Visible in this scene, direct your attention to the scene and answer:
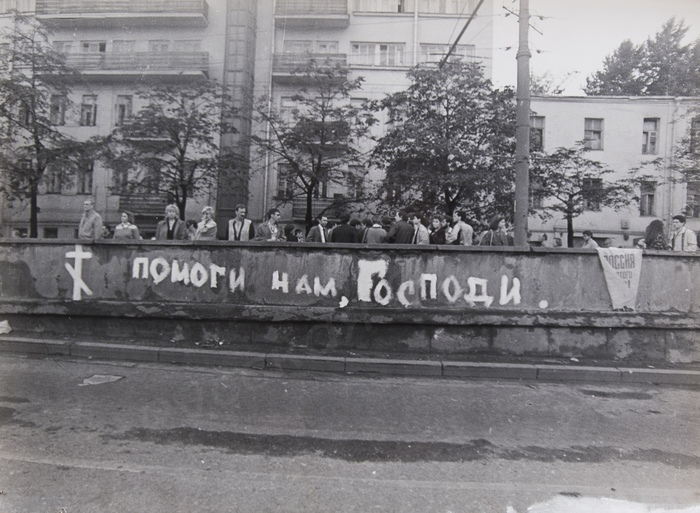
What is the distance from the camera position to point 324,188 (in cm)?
2472

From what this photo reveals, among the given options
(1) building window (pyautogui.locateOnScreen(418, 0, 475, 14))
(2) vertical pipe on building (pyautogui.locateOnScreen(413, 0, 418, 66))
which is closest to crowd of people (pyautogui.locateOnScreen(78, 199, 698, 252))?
(2) vertical pipe on building (pyautogui.locateOnScreen(413, 0, 418, 66))

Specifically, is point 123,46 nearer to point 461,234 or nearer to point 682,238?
point 461,234

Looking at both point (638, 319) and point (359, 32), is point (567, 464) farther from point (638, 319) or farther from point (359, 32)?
point (359, 32)

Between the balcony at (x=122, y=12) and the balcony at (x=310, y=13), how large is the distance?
397 centimetres

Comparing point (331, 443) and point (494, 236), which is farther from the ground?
point (494, 236)

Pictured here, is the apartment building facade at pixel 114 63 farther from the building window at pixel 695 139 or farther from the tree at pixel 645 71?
the tree at pixel 645 71

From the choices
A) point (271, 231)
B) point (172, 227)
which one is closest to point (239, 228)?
point (271, 231)

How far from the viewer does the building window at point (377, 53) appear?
26578 mm

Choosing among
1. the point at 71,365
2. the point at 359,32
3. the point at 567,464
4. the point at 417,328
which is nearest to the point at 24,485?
the point at 71,365

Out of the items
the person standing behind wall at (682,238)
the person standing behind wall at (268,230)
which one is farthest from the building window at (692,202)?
the person standing behind wall at (268,230)

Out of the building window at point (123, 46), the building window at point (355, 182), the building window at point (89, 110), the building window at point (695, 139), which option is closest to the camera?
the building window at point (695, 139)

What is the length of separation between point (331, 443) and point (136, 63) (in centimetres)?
2543

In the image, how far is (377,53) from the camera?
26.6 m

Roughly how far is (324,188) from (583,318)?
62.6ft
